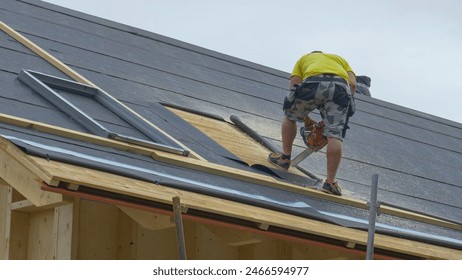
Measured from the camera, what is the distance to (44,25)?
453 inches

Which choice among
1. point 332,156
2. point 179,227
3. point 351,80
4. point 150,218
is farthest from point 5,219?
point 351,80

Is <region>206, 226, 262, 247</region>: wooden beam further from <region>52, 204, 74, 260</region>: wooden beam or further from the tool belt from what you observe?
the tool belt

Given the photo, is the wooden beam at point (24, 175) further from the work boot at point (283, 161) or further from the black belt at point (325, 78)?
the black belt at point (325, 78)

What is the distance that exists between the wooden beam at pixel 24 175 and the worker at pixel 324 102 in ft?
10.2

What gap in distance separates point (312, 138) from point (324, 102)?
0.39 m

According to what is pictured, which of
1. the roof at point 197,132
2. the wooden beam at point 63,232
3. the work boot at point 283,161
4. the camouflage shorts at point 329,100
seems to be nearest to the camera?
the wooden beam at point 63,232

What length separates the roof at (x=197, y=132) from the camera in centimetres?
816

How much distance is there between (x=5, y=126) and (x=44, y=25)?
3795 mm

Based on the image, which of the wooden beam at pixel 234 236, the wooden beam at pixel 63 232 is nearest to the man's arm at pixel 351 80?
the wooden beam at pixel 234 236

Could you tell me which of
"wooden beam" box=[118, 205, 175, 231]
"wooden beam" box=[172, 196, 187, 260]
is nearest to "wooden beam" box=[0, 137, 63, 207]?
"wooden beam" box=[118, 205, 175, 231]

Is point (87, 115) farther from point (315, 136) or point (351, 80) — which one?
point (351, 80)

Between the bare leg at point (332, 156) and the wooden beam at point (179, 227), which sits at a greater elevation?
the bare leg at point (332, 156)
